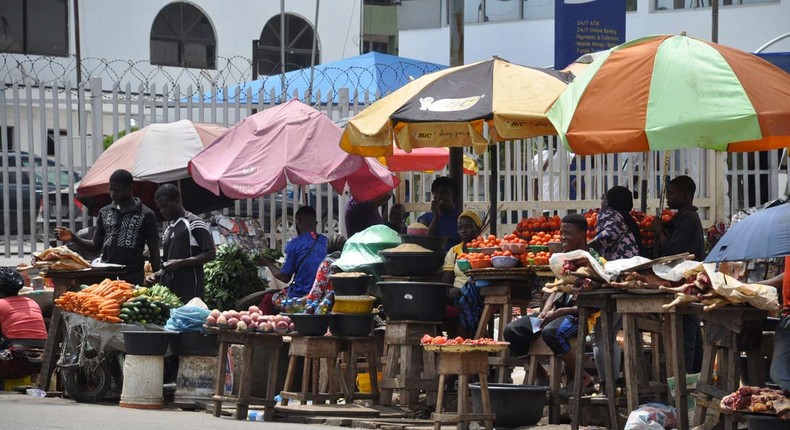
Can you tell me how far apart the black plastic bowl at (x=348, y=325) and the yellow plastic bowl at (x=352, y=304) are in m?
0.06

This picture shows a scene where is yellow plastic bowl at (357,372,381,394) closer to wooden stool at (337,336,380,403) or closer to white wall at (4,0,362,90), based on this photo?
wooden stool at (337,336,380,403)

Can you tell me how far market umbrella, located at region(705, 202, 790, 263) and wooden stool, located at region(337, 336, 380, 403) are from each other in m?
3.92

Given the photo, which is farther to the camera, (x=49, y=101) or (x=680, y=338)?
(x=49, y=101)

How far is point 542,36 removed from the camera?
122 ft

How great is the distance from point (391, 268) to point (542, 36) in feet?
86.0

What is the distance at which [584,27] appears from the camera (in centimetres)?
1912

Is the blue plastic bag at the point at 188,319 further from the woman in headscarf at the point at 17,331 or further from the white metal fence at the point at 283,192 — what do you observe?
the white metal fence at the point at 283,192

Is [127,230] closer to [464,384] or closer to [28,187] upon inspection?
[464,384]

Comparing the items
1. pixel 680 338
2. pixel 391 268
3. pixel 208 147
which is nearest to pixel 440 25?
pixel 208 147

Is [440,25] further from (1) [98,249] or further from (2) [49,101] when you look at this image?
(1) [98,249]

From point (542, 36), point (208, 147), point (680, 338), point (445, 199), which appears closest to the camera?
point (680, 338)

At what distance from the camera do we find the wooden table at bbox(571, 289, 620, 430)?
9609 millimetres

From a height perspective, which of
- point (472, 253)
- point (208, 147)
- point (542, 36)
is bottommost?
point (472, 253)

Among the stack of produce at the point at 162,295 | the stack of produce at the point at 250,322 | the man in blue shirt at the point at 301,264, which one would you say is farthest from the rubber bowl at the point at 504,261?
the stack of produce at the point at 162,295
